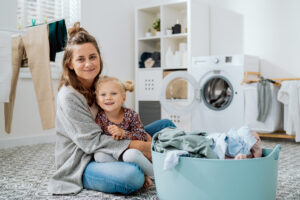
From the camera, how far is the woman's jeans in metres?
1.30

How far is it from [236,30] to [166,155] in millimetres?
3057

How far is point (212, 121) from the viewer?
134 inches

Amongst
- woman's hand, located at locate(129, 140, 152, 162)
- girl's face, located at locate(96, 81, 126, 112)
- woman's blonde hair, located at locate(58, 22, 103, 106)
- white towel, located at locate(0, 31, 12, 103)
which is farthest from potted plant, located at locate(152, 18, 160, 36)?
woman's hand, located at locate(129, 140, 152, 162)

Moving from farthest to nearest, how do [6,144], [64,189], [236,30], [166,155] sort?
[236,30], [6,144], [64,189], [166,155]

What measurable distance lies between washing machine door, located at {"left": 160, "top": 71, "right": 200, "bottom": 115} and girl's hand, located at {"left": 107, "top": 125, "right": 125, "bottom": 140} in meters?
2.05

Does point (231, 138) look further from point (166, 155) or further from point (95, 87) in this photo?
point (95, 87)

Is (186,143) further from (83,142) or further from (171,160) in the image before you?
(83,142)

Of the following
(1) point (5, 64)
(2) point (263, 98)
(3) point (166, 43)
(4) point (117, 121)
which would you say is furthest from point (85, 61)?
(3) point (166, 43)

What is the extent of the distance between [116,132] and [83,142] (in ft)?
0.50

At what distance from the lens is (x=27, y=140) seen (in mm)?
2920

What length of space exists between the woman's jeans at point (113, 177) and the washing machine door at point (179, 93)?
6.93ft

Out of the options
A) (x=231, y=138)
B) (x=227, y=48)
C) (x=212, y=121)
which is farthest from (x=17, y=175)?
(x=227, y=48)

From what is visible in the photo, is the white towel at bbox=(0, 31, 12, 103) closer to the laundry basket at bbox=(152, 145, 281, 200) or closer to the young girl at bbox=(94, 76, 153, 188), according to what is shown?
the young girl at bbox=(94, 76, 153, 188)

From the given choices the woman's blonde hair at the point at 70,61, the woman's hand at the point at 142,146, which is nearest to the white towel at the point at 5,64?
the woman's blonde hair at the point at 70,61
